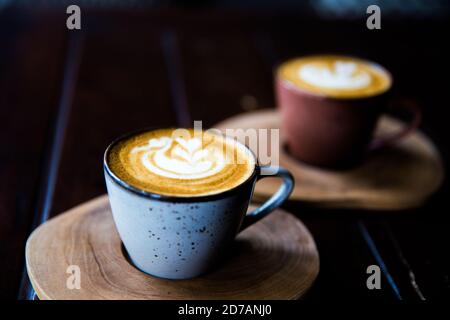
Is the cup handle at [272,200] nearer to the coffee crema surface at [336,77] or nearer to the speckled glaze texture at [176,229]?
the speckled glaze texture at [176,229]

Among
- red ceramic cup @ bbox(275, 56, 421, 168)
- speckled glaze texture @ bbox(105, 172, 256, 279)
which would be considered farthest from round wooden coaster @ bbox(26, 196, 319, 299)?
red ceramic cup @ bbox(275, 56, 421, 168)

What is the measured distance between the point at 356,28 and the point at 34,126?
37.5 inches

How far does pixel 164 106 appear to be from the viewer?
0.98 m

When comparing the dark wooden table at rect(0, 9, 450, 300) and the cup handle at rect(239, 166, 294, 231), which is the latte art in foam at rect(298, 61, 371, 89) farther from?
the cup handle at rect(239, 166, 294, 231)

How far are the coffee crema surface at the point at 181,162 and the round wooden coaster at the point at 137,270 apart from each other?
0.31 feet

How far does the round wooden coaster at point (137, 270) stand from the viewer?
1.70 ft

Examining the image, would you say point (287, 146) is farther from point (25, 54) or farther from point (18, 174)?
point (25, 54)

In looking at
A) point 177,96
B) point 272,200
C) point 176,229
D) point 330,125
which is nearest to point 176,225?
point 176,229

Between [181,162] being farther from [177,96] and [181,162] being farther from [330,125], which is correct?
[177,96]

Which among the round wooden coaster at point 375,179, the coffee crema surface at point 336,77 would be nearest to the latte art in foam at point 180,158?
the round wooden coaster at point 375,179

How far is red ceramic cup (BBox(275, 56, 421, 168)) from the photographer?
769 mm

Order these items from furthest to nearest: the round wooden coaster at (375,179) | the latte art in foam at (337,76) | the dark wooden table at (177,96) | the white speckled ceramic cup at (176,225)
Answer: the latte art in foam at (337,76) < the round wooden coaster at (375,179) < the dark wooden table at (177,96) < the white speckled ceramic cup at (176,225)

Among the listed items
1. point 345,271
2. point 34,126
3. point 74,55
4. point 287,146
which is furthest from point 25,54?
Result: point 345,271

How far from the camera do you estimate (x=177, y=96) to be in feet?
3.38
